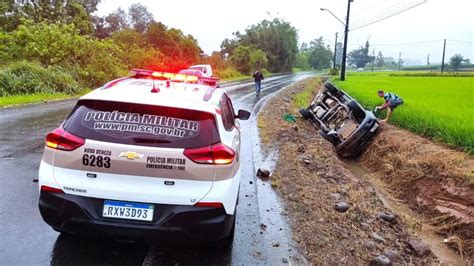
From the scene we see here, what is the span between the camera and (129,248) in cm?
407

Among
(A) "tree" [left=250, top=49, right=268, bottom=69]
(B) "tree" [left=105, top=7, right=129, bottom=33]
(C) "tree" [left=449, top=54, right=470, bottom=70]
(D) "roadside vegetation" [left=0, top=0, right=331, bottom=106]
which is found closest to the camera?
(D) "roadside vegetation" [left=0, top=0, right=331, bottom=106]

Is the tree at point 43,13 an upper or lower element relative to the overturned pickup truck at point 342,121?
upper

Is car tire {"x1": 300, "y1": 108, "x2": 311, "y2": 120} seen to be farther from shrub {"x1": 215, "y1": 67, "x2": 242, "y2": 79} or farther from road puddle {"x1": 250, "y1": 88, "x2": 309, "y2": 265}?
shrub {"x1": 215, "y1": 67, "x2": 242, "y2": 79}

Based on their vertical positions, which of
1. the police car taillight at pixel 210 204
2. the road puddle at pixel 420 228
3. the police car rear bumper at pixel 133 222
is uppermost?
the police car taillight at pixel 210 204

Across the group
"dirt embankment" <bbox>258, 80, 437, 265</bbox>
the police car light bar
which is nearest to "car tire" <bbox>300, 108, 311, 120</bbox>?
"dirt embankment" <bbox>258, 80, 437, 265</bbox>

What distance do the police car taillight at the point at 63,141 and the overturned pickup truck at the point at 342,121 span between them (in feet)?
28.6

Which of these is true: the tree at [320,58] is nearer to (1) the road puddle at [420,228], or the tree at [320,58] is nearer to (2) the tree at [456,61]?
(2) the tree at [456,61]

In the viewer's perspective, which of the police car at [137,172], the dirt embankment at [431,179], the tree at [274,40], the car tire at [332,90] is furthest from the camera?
the tree at [274,40]

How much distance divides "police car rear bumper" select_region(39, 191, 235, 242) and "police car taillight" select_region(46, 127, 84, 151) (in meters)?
0.40

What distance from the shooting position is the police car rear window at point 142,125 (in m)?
3.43

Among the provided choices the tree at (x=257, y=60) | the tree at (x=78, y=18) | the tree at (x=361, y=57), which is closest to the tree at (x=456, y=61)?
the tree at (x=361, y=57)

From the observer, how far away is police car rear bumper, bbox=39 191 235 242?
3.41m

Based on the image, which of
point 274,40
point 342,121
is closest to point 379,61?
point 274,40

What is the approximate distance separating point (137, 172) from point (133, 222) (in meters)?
0.42
